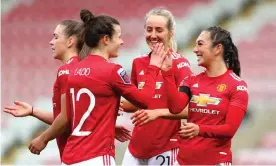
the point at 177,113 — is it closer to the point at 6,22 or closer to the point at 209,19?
the point at 209,19

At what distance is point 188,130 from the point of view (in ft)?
14.3

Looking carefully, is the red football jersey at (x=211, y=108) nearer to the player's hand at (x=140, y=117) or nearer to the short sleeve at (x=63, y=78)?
the player's hand at (x=140, y=117)

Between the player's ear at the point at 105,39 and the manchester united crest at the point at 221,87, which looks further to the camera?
the manchester united crest at the point at 221,87

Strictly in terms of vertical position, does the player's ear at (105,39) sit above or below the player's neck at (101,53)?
above

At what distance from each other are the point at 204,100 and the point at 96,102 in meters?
0.77

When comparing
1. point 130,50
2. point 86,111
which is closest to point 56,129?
point 86,111

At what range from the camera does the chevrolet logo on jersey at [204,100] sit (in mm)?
4590

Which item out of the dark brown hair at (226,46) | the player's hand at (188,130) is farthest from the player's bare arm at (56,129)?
the dark brown hair at (226,46)

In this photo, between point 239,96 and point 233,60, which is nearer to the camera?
point 239,96

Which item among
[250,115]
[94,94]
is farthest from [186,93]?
[250,115]

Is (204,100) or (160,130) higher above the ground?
(204,100)

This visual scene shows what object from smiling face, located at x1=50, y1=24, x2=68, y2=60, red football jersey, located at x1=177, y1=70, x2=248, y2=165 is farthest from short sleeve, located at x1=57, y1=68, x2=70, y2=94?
red football jersey, located at x1=177, y1=70, x2=248, y2=165

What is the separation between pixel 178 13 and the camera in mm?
8422

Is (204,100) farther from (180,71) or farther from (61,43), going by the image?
(61,43)
